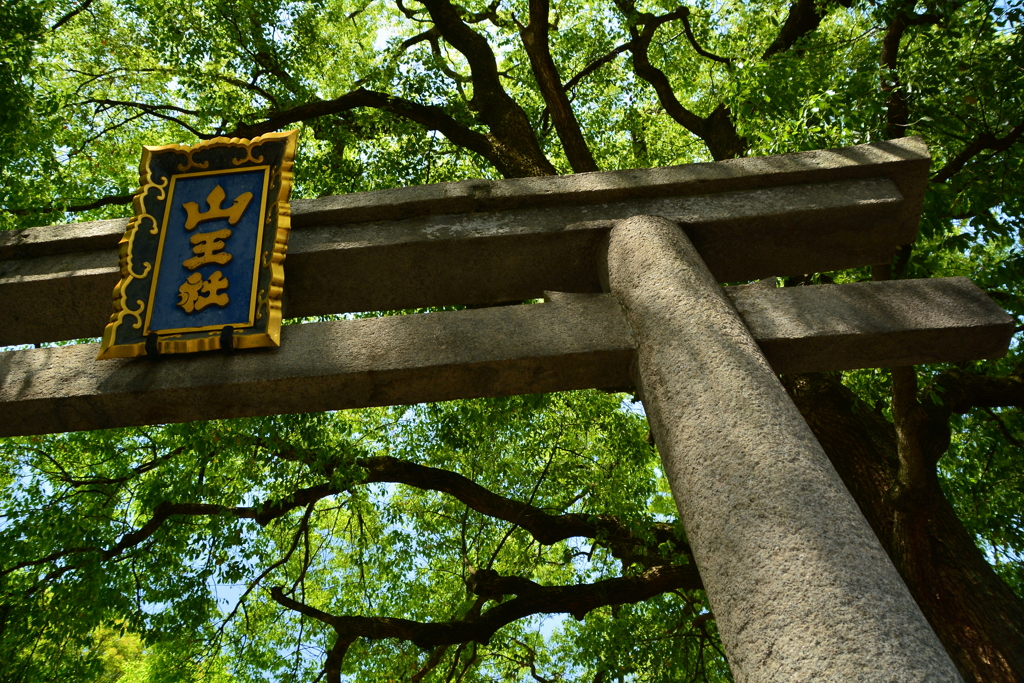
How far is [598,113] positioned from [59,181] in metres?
6.75

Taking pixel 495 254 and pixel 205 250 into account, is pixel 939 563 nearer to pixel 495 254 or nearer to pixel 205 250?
pixel 495 254

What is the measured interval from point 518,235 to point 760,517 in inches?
71.1

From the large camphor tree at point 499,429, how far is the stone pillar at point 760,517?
2.43 meters

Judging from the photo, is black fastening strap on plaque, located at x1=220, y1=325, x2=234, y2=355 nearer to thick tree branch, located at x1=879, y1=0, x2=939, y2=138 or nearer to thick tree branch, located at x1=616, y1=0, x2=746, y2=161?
thick tree branch, located at x1=879, y1=0, x2=939, y2=138

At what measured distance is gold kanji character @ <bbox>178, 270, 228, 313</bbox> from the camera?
308 centimetres

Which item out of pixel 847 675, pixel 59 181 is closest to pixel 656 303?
pixel 847 675

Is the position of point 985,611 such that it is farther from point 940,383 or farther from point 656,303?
point 656,303

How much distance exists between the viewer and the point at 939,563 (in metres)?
4.39

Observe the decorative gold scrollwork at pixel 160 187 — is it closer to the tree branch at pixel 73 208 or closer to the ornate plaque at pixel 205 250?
the ornate plaque at pixel 205 250

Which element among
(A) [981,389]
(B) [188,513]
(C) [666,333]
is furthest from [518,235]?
(B) [188,513]

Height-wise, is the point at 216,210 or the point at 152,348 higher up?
the point at 216,210

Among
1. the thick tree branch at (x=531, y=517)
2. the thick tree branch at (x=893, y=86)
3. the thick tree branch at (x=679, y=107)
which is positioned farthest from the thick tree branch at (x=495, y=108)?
the thick tree branch at (x=531, y=517)

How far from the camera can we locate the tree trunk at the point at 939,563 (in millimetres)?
3949

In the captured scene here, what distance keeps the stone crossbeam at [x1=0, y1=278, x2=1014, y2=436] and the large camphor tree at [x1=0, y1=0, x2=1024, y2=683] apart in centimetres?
169
